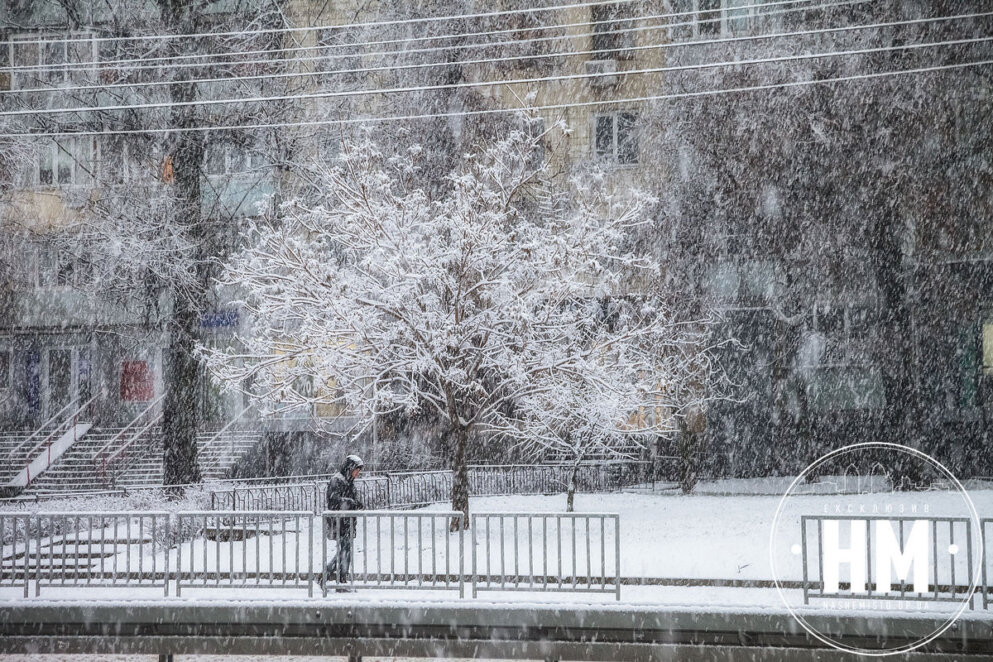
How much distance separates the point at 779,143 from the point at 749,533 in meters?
9.67

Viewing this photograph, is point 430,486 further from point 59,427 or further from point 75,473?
point 59,427

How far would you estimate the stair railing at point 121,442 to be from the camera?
78.2ft

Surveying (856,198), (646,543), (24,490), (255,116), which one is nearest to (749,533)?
(646,543)

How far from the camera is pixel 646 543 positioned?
14.9 meters

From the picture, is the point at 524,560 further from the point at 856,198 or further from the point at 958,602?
the point at 856,198

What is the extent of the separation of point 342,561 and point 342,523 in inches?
17.9

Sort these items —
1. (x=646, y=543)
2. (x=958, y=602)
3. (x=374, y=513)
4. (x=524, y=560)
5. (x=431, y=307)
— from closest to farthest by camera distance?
1. (x=958, y=602)
2. (x=374, y=513)
3. (x=524, y=560)
4. (x=646, y=543)
5. (x=431, y=307)

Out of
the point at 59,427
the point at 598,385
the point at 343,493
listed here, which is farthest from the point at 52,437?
the point at 343,493

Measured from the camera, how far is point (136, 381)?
96.0 ft

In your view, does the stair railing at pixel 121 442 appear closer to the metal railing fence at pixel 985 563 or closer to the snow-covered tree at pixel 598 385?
the snow-covered tree at pixel 598 385

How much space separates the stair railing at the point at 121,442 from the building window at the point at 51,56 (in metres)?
9.29

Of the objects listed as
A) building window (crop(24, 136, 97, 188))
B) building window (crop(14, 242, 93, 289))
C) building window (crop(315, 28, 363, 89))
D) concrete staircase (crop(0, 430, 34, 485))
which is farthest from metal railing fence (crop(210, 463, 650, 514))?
building window (crop(24, 136, 97, 188))

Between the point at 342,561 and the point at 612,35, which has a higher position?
the point at 612,35

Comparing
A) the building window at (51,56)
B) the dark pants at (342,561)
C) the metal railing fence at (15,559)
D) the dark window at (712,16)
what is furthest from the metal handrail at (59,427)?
the dark window at (712,16)
